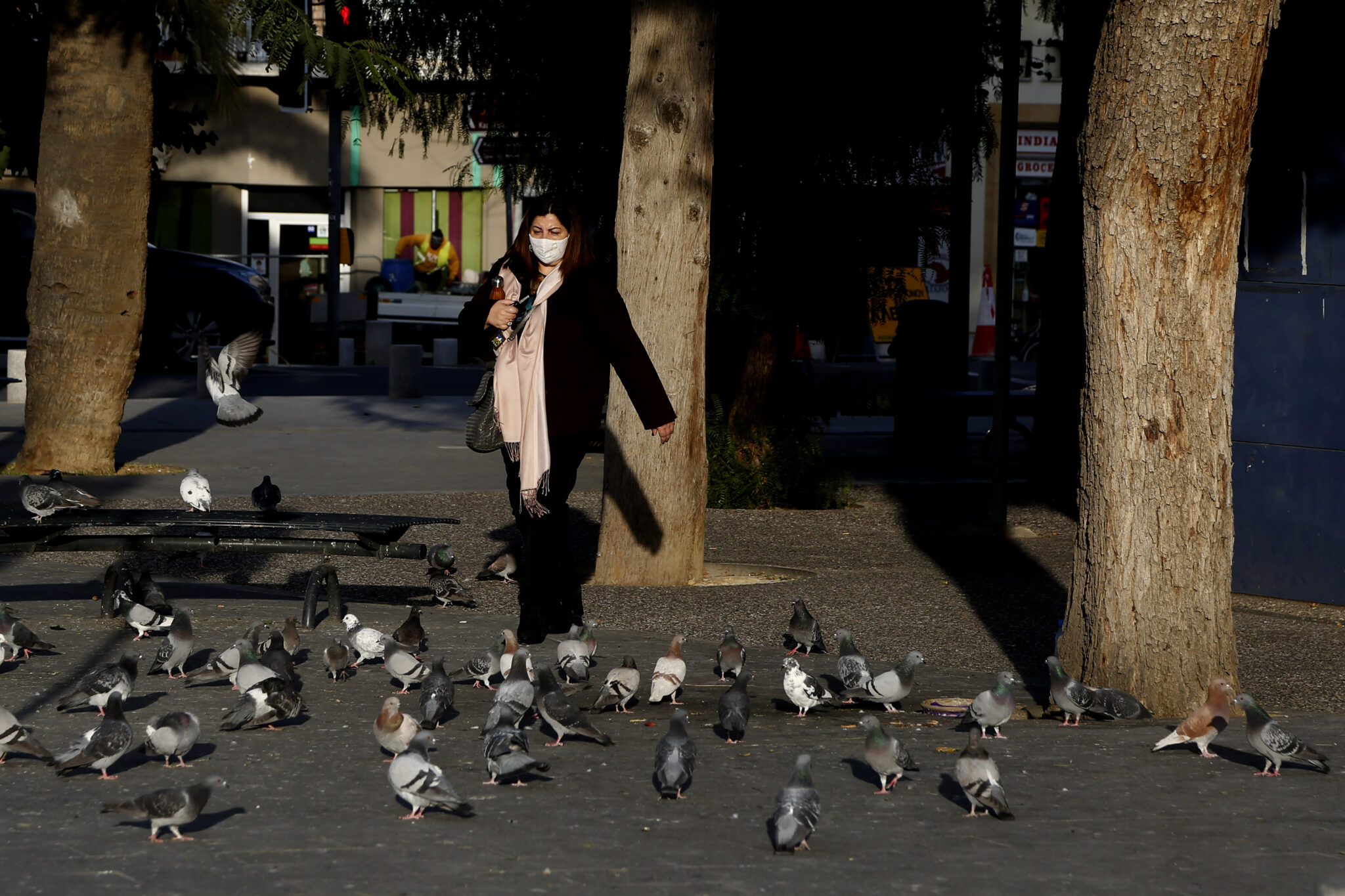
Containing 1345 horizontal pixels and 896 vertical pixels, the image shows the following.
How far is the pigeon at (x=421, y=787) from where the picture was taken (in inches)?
183

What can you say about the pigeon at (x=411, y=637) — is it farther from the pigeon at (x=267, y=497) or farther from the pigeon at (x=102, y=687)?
the pigeon at (x=267, y=497)

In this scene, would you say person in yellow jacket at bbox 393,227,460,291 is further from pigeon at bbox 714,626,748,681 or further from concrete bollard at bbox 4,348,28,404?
pigeon at bbox 714,626,748,681

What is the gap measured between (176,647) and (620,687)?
187 cm

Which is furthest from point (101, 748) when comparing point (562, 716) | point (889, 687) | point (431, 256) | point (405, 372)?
point (431, 256)

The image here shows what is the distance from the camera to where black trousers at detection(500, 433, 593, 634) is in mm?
7316

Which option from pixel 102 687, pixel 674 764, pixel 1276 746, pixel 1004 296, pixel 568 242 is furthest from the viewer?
pixel 1004 296

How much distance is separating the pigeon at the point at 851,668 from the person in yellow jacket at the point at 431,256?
101ft

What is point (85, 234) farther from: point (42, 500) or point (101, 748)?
point (101, 748)

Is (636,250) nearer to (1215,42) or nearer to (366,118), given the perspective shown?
(1215,42)

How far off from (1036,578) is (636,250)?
3.21m

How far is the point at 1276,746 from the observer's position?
5.29 m

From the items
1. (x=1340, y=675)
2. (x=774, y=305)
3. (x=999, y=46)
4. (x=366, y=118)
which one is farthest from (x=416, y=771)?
(x=999, y=46)

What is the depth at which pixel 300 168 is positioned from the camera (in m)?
38.1

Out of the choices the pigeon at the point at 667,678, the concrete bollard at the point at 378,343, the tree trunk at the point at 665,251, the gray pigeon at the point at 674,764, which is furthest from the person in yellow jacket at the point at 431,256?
the gray pigeon at the point at 674,764
